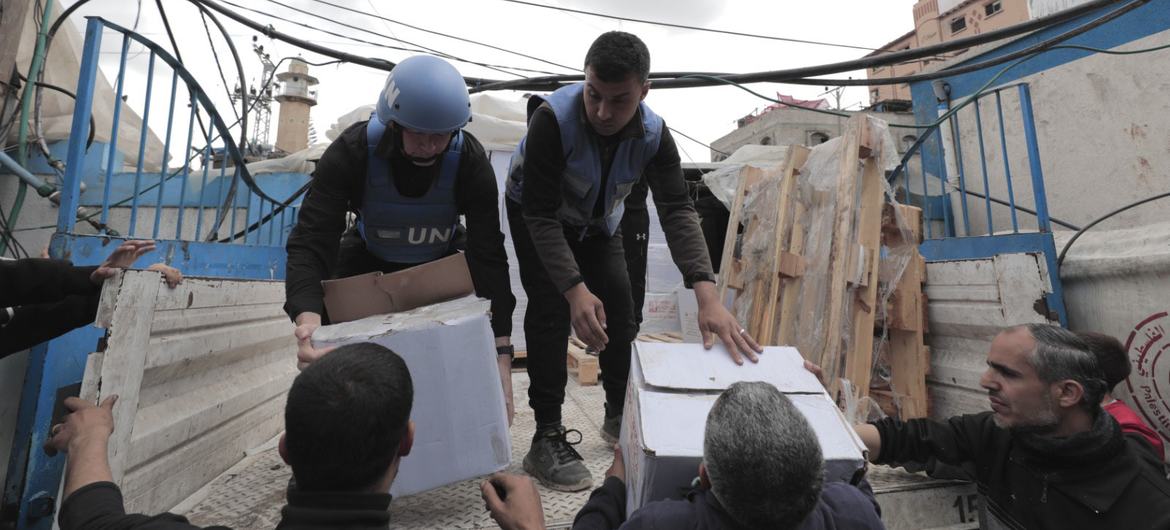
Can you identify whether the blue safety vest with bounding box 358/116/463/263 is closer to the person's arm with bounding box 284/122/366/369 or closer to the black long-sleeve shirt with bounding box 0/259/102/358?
the person's arm with bounding box 284/122/366/369

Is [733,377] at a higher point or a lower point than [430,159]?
lower

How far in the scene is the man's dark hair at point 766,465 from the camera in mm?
851

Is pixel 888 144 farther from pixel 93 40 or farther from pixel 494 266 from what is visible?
pixel 93 40

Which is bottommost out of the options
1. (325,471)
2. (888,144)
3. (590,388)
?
(590,388)

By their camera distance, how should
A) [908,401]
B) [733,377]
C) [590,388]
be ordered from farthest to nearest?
[590,388], [908,401], [733,377]

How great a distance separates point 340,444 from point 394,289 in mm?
799

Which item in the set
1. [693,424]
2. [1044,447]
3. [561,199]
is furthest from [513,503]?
[1044,447]

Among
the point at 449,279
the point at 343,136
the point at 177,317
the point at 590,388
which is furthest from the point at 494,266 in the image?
the point at 590,388

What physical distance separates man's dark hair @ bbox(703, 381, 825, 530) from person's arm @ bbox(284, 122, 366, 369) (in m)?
1.24

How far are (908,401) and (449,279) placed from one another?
2.19m

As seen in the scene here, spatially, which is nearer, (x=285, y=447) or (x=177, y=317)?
(x=285, y=447)

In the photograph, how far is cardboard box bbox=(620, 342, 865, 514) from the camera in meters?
1.11

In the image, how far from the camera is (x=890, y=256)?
Result: 2607 mm

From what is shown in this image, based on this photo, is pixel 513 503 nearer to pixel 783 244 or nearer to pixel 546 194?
pixel 546 194
